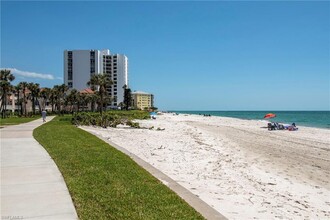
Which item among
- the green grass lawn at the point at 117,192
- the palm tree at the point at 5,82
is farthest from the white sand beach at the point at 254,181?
the palm tree at the point at 5,82

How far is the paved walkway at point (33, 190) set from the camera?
552 cm

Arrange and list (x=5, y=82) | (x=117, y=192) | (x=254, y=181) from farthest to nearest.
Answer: (x=5, y=82)
(x=254, y=181)
(x=117, y=192)

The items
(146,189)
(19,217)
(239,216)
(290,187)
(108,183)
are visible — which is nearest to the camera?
(19,217)

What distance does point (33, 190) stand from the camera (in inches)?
272

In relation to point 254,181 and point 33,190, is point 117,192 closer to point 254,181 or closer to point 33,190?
point 33,190

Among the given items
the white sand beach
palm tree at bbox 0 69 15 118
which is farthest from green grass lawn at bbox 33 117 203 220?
palm tree at bbox 0 69 15 118

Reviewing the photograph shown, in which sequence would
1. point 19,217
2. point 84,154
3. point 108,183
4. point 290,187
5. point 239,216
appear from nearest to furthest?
point 19,217 < point 239,216 < point 108,183 < point 290,187 < point 84,154

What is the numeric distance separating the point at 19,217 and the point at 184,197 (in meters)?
3.32

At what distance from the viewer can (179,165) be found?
12.9 metres

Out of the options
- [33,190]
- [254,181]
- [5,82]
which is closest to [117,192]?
[33,190]

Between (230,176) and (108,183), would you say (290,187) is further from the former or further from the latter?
(108,183)

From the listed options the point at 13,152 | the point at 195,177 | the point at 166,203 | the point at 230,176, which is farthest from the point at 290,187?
the point at 13,152

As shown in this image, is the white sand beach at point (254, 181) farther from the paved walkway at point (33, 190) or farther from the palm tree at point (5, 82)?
the palm tree at point (5, 82)

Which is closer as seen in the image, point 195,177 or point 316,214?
point 316,214
